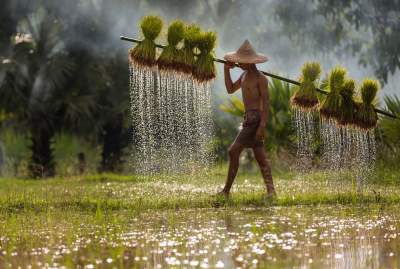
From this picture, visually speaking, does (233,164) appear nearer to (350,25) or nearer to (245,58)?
(245,58)

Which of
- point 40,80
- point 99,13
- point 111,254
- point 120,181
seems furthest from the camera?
point 99,13

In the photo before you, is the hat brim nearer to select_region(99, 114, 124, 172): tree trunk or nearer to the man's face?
the man's face

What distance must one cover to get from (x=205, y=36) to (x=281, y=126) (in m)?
6.33

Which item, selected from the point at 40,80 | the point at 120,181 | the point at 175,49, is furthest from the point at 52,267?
the point at 40,80

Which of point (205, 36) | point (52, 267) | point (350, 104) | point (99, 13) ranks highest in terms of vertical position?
point (99, 13)

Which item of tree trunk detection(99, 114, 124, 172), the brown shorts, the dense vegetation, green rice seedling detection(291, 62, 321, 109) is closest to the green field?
the brown shorts

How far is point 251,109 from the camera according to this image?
464 inches

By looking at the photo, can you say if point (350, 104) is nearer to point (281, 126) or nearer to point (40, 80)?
point (281, 126)

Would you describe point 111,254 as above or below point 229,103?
below

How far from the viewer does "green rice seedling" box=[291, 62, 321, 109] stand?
39.2 ft

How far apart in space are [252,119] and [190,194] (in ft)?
4.09

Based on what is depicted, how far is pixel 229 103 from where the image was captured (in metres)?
19.2

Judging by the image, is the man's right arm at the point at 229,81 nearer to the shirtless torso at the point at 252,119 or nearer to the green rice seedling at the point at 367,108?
the shirtless torso at the point at 252,119

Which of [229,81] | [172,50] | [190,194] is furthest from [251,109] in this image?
[190,194]
